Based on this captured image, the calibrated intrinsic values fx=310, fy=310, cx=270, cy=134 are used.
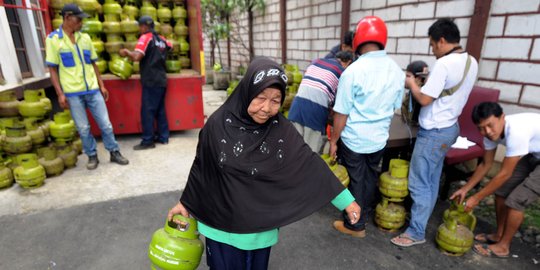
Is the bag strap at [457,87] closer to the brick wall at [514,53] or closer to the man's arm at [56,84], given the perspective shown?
the brick wall at [514,53]

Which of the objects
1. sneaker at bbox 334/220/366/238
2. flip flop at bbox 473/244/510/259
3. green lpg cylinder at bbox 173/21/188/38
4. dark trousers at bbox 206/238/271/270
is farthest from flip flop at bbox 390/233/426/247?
green lpg cylinder at bbox 173/21/188/38

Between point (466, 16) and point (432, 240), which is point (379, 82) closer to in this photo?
point (432, 240)

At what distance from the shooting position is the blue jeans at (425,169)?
2594 millimetres

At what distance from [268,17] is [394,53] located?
205 inches

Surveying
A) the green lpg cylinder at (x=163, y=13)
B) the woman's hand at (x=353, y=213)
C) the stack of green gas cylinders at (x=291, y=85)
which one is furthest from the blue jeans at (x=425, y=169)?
the green lpg cylinder at (x=163, y=13)

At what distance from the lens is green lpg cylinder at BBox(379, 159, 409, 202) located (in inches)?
111

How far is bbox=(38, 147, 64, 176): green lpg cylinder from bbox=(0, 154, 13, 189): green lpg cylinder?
33 cm

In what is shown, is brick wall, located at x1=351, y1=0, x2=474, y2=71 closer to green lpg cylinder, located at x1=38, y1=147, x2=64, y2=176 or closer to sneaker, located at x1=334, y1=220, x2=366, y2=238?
sneaker, located at x1=334, y1=220, x2=366, y2=238

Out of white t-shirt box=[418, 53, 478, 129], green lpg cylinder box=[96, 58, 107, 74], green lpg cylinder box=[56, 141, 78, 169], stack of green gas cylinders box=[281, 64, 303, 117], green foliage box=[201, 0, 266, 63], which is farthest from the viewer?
green foliage box=[201, 0, 266, 63]

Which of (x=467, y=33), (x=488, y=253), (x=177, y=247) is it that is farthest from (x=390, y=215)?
(x=467, y=33)

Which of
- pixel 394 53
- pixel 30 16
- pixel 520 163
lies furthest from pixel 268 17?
pixel 520 163

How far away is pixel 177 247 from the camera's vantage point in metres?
1.71

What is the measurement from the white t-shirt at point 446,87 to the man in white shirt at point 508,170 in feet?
0.60

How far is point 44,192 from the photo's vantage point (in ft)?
12.0
